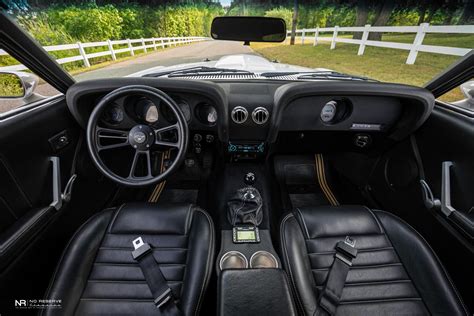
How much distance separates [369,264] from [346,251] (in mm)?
145

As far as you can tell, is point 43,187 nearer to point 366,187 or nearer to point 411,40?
point 366,187

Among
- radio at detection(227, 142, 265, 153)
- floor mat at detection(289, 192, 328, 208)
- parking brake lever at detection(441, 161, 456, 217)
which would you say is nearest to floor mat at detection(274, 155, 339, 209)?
floor mat at detection(289, 192, 328, 208)

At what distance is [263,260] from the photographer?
154 centimetres

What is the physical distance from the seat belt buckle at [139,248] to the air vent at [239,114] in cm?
100

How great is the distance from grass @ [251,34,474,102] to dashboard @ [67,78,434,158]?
524mm

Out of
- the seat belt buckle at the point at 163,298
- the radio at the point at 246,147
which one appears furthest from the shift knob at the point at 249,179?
the seat belt buckle at the point at 163,298

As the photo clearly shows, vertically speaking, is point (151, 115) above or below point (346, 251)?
above

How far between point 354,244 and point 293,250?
359 millimetres

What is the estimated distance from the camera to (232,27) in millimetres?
1959

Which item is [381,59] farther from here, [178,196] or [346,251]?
[346,251]

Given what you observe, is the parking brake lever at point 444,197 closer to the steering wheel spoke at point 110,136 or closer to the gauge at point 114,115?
the steering wheel spoke at point 110,136

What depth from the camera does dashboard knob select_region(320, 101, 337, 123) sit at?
1.73m

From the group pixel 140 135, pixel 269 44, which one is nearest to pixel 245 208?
pixel 140 135

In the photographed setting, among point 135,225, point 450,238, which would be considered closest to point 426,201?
point 450,238
